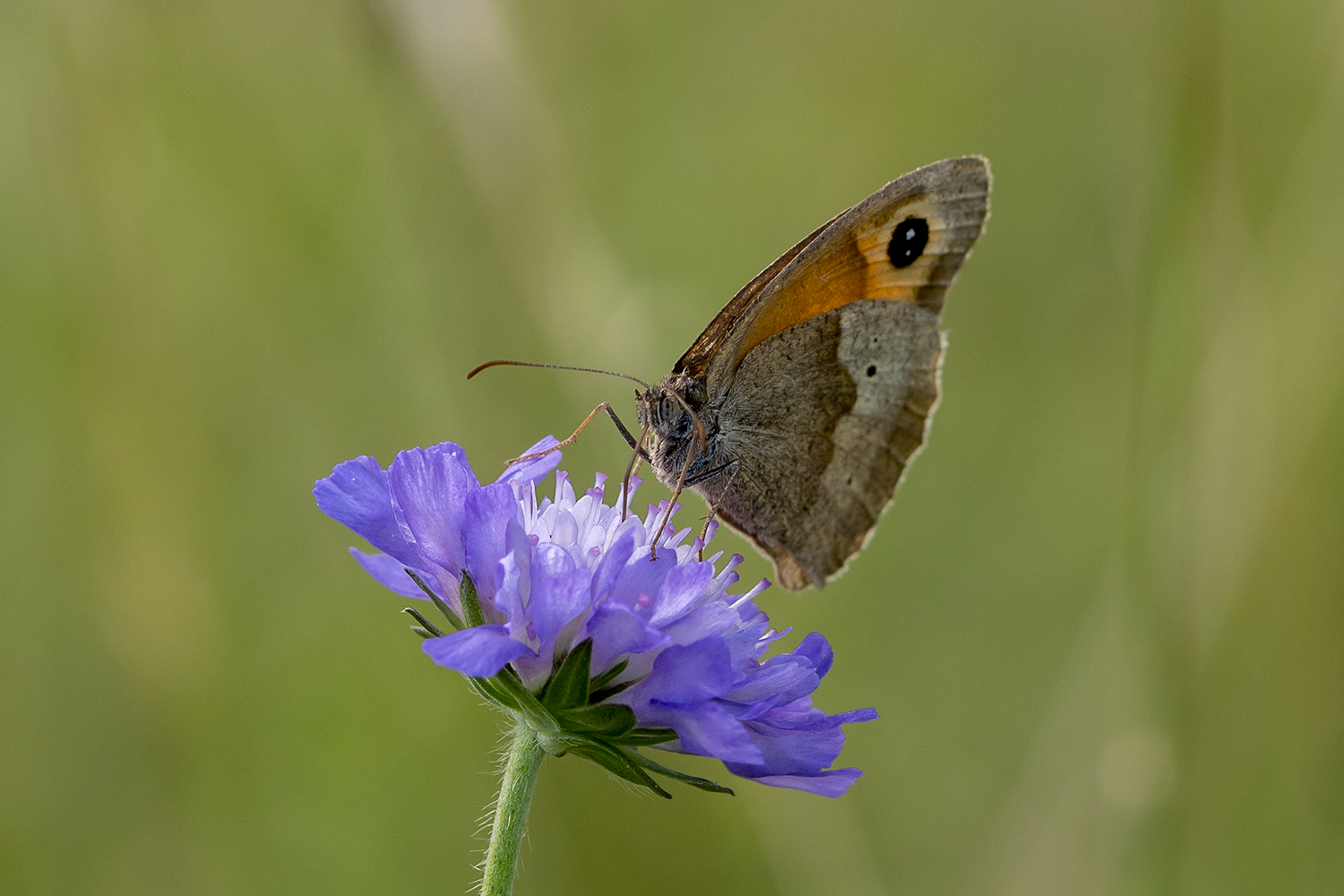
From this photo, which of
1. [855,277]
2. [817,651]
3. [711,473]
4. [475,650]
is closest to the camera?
[475,650]

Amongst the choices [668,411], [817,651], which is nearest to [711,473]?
[668,411]

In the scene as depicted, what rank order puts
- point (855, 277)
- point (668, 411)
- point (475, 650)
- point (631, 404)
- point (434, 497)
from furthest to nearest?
point (631, 404) → point (855, 277) → point (668, 411) → point (434, 497) → point (475, 650)

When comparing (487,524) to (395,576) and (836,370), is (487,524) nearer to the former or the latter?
(395,576)

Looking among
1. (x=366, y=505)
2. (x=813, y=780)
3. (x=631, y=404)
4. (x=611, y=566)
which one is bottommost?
(x=813, y=780)

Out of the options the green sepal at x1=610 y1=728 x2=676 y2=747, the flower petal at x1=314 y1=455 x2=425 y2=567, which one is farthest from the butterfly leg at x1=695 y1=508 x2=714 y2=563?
the flower petal at x1=314 y1=455 x2=425 y2=567

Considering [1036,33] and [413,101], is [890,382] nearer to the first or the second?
[413,101]
